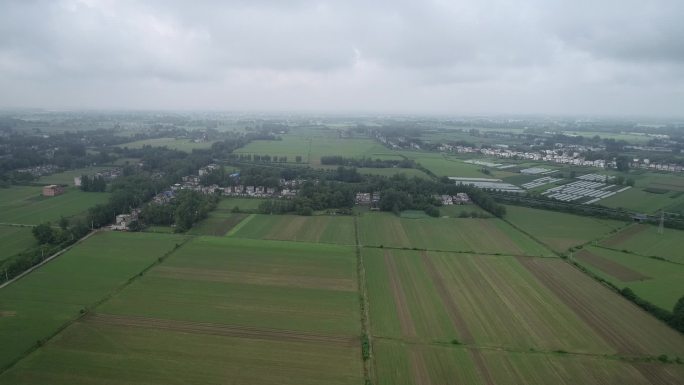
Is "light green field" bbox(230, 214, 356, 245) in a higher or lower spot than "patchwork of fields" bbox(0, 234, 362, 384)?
higher

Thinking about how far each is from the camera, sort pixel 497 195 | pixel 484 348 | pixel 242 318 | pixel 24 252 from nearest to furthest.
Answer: pixel 484 348 < pixel 242 318 < pixel 24 252 < pixel 497 195

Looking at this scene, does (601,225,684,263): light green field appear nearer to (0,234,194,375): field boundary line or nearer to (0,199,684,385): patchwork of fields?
(0,199,684,385): patchwork of fields

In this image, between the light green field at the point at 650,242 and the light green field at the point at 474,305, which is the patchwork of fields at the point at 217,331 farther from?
the light green field at the point at 650,242

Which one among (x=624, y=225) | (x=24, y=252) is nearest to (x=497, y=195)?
(x=624, y=225)

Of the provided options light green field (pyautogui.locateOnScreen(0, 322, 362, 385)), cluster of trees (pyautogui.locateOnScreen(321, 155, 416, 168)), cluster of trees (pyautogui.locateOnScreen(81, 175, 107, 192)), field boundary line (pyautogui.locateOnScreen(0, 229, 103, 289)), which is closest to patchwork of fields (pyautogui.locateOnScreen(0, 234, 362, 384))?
light green field (pyautogui.locateOnScreen(0, 322, 362, 385))

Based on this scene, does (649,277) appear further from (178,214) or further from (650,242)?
(178,214)

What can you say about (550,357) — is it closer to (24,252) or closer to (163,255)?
(163,255)
